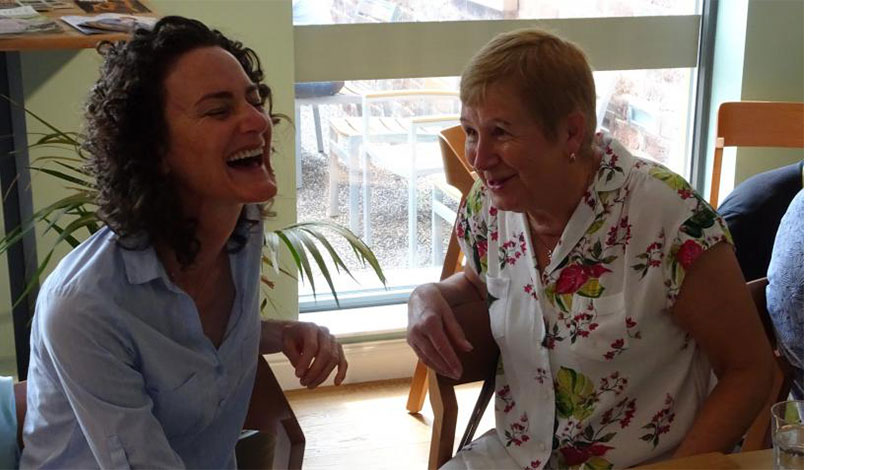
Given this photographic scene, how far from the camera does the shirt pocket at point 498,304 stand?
168 cm

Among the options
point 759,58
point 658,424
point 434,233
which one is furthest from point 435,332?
point 759,58

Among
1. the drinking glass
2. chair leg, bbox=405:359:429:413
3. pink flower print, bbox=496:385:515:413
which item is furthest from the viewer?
chair leg, bbox=405:359:429:413

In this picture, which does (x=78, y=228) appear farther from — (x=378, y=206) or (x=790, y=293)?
(x=790, y=293)

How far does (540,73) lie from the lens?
1536 millimetres

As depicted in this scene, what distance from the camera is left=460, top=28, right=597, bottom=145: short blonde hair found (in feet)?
5.04

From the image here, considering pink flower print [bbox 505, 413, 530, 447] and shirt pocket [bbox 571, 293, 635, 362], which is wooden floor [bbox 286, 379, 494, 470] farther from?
shirt pocket [bbox 571, 293, 635, 362]

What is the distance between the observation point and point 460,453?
5.72ft

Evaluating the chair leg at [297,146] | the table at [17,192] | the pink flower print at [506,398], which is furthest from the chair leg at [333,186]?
the pink flower print at [506,398]

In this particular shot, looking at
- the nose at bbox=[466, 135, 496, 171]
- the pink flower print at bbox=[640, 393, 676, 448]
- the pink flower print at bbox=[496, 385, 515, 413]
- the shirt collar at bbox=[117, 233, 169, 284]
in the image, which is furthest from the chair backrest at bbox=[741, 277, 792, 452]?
the shirt collar at bbox=[117, 233, 169, 284]

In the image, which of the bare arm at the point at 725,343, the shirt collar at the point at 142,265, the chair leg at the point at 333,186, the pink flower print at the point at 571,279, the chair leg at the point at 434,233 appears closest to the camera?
the shirt collar at the point at 142,265

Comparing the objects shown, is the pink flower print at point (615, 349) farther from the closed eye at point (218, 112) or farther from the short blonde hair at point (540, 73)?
the closed eye at point (218, 112)

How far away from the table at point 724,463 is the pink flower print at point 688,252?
0.32 metres

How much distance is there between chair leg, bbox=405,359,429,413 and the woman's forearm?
5.24 feet
